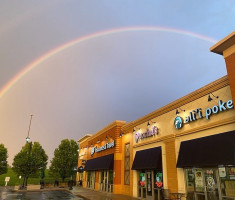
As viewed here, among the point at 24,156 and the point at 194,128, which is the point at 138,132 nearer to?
the point at 194,128

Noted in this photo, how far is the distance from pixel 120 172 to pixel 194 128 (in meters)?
13.5

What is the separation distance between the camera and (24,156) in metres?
55.3

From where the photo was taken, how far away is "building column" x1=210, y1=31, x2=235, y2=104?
11102mm

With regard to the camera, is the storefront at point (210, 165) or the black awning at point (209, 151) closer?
the black awning at point (209, 151)

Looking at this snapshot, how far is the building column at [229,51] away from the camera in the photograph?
1110cm

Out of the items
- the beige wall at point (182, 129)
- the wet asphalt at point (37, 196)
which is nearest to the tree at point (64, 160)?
the wet asphalt at point (37, 196)

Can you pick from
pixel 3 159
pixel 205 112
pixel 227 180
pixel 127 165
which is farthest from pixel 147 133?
pixel 3 159

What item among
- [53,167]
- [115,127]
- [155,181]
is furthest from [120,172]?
[53,167]

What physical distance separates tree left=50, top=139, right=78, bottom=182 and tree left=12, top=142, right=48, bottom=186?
3513 mm

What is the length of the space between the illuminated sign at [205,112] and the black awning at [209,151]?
1427 millimetres

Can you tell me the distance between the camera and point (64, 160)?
183ft

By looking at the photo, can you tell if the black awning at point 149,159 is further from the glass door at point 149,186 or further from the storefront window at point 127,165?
the storefront window at point 127,165

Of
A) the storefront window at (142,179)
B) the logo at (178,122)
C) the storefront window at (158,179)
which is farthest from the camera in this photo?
the storefront window at (142,179)

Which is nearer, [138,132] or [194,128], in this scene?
[194,128]
